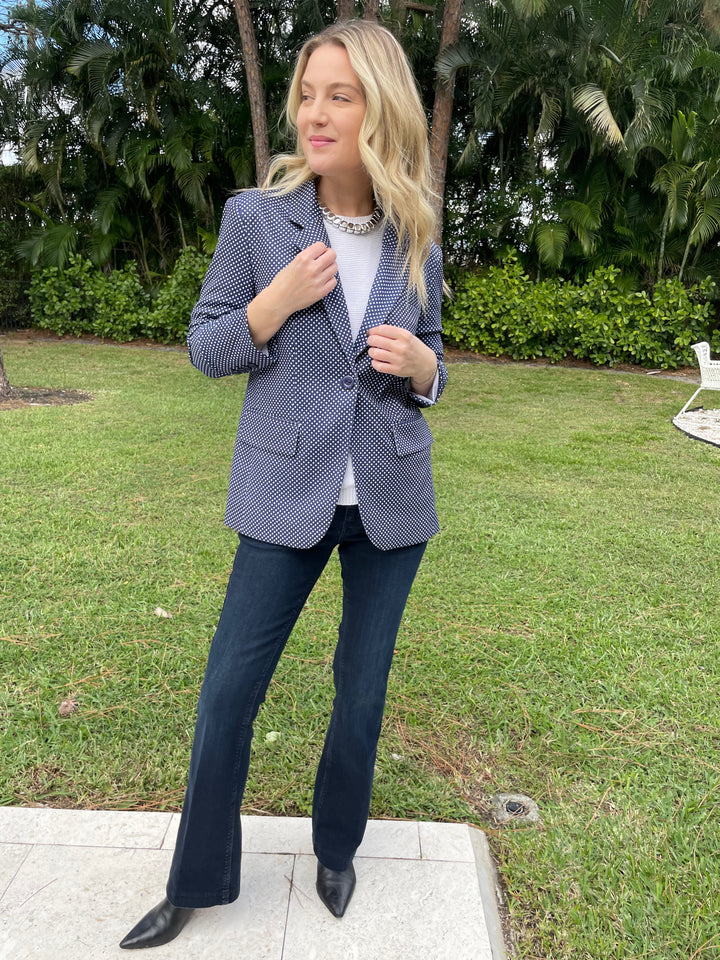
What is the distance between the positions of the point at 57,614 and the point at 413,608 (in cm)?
162

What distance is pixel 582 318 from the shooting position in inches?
464

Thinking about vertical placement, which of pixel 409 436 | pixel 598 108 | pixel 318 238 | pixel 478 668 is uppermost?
pixel 598 108

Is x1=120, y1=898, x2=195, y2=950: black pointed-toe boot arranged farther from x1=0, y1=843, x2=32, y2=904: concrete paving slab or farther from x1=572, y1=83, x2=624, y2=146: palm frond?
x1=572, y1=83, x2=624, y2=146: palm frond

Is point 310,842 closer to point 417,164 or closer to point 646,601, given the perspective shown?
point 417,164

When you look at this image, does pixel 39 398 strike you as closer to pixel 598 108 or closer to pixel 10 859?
pixel 10 859

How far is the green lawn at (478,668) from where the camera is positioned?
2.24 metres

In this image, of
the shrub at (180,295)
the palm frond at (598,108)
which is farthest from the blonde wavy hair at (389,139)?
the shrub at (180,295)

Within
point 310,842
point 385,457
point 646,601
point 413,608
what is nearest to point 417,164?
point 385,457

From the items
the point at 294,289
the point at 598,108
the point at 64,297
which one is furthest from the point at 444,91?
the point at 294,289

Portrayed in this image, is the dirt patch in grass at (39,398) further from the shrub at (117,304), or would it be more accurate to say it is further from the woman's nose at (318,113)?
the woman's nose at (318,113)

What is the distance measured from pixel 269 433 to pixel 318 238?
0.41 metres

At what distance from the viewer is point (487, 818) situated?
7.84 feet

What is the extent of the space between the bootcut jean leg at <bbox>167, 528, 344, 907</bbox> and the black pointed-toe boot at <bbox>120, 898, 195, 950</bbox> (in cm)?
15

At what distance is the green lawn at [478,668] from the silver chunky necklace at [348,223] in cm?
167
